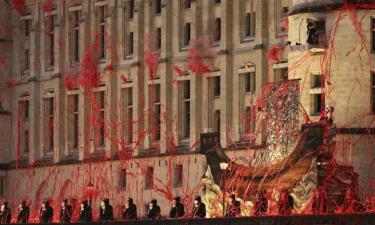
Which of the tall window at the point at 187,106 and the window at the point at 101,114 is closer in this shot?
the tall window at the point at 187,106

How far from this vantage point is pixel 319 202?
37.4m

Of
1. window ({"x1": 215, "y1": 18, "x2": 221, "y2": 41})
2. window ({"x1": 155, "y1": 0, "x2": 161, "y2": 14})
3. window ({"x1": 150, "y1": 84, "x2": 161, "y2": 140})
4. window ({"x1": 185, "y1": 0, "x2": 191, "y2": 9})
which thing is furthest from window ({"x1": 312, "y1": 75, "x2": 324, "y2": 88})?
window ({"x1": 155, "y1": 0, "x2": 161, "y2": 14})

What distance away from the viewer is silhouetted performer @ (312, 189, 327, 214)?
121 ft

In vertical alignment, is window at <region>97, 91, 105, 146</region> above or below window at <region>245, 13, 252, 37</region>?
below

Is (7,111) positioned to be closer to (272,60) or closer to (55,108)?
(55,108)

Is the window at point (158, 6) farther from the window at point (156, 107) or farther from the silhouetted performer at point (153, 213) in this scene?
the silhouetted performer at point (153, 213)

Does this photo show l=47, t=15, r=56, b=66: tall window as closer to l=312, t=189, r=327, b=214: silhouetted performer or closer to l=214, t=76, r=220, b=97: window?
l=214, t=76, r=220, b=97: window

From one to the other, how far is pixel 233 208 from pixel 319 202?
353cm

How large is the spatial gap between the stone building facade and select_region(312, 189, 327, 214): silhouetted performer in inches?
233

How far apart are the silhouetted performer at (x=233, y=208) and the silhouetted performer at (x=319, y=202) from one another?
3197mm

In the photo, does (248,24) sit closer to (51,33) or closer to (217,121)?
(217,121)

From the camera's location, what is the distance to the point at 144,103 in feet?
213

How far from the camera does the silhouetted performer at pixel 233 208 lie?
128 ft

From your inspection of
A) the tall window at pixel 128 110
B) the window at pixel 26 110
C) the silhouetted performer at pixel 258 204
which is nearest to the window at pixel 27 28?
the window at pixel 26 110
